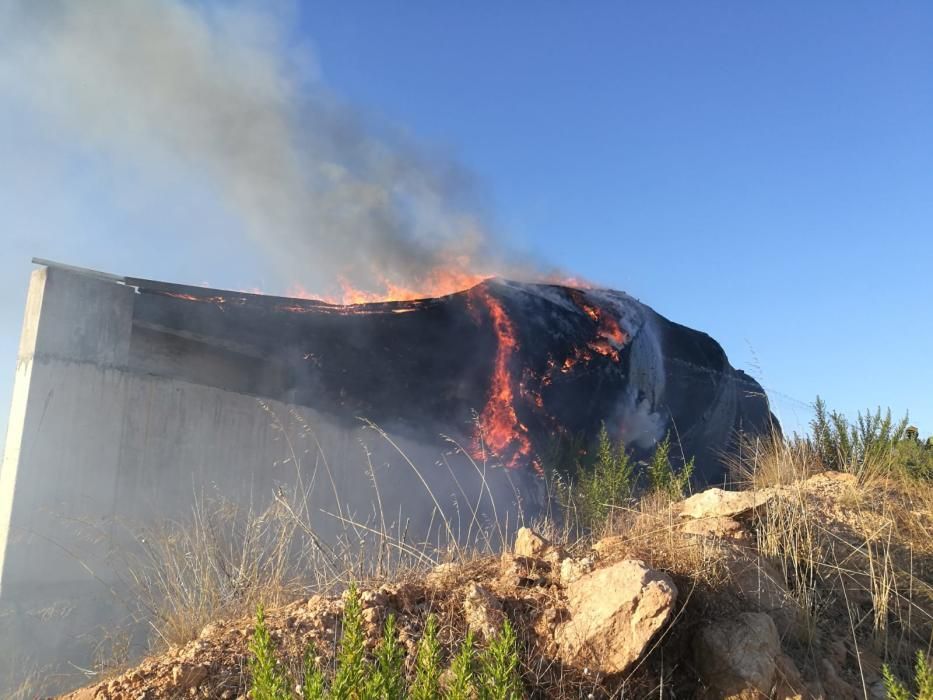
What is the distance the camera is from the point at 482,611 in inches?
128

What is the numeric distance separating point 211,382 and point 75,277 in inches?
70.0

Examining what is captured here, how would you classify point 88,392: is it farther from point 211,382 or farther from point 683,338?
point 683,338

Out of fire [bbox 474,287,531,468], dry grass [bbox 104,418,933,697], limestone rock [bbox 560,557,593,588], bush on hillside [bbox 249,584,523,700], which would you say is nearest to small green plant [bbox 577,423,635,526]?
dry grass [bbox 104,418,933,697]

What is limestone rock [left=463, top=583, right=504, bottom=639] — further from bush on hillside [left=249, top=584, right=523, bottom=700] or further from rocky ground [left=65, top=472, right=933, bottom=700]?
bush on hillside [left=249, top=584, right=523, bottom=700]

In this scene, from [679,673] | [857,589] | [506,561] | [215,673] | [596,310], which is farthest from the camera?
[596,310]

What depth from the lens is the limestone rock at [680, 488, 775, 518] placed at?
483cm

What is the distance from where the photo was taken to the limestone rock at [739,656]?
3.28 m

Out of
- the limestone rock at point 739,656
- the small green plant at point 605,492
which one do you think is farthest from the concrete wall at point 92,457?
the limestone rock at point 739,656

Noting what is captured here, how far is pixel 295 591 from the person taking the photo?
13.1 feet

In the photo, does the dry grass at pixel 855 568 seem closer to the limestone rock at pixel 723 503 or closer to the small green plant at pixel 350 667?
the limestone rock at pixel 723 503

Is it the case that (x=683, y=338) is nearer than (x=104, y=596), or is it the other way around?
(x=104, y=596)

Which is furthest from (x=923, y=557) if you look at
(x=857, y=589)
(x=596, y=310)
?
(x=596, y=310)

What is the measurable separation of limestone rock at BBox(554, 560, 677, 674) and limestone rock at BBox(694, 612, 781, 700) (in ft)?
1.27

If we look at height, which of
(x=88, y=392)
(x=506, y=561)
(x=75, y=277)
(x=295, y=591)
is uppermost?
(x=75, y=277)
